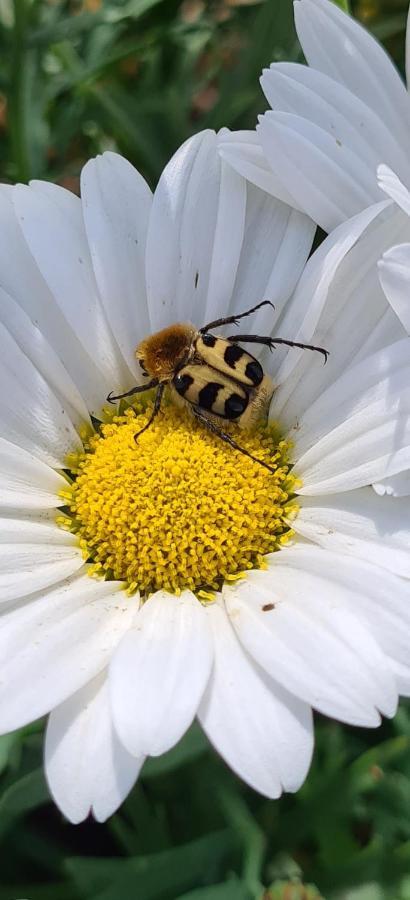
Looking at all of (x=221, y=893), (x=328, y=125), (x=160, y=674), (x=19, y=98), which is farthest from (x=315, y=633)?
(x=19, y=98)

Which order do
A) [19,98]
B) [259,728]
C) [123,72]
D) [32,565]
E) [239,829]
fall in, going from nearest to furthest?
1. [259,728]
2. [32,565]
3. [239,829]
4. [19,98]
5. [123,72]

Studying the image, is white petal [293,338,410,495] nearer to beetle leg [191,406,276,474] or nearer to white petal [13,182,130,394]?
beetle leg [191,406,276,474]

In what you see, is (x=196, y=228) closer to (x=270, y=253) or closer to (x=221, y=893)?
(x=270, y=253)

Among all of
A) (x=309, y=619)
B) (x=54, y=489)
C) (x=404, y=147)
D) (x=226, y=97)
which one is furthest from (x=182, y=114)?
(x=309, y=619)

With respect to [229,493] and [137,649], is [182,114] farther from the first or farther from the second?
[137,649]

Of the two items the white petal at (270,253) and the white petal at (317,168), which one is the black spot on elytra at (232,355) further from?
the white petal at (317,168)

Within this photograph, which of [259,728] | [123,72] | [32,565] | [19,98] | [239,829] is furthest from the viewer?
[123,72]

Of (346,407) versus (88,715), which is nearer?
(88,715)
